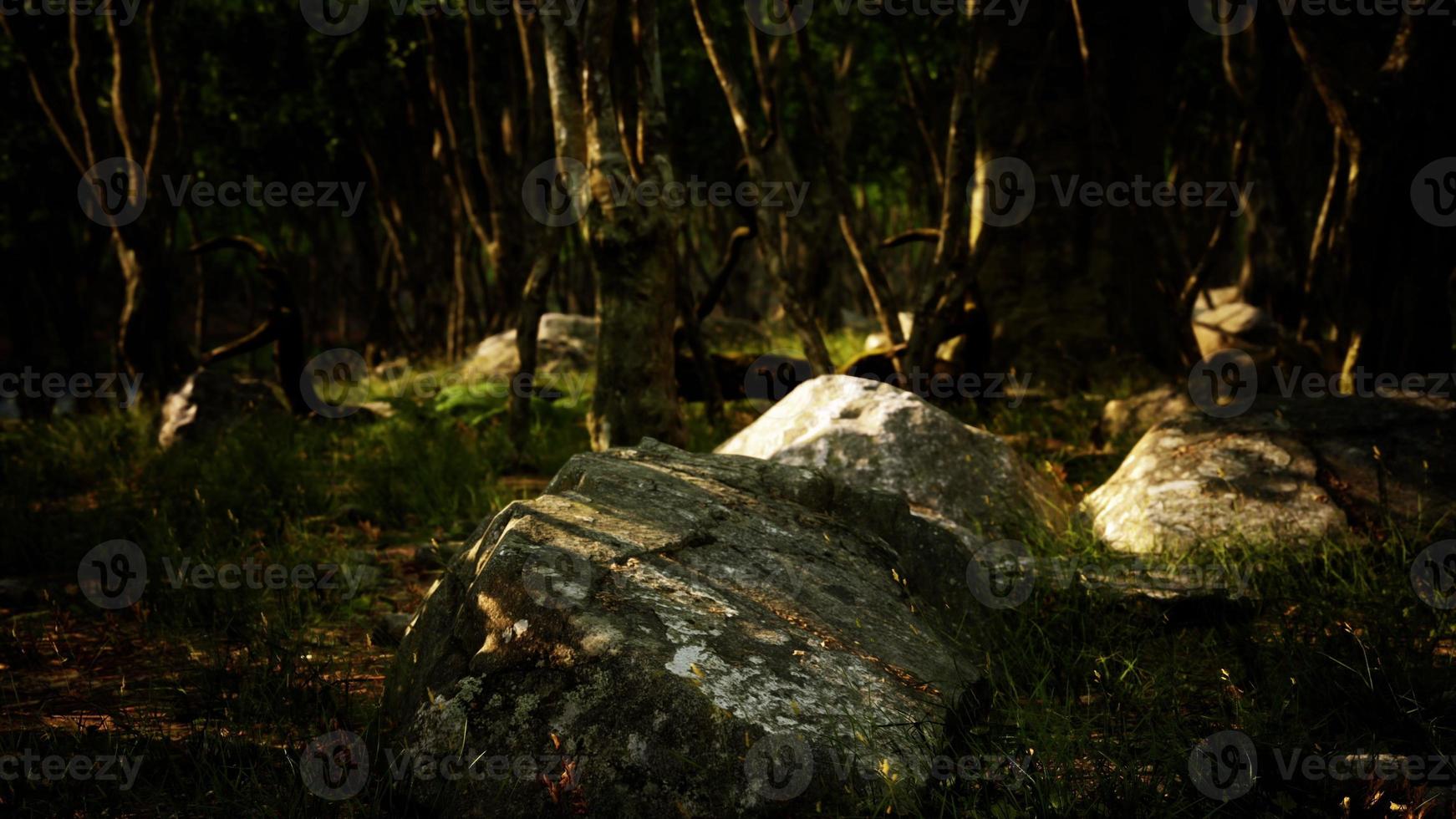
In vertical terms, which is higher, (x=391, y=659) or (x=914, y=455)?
(x=914, y=455)

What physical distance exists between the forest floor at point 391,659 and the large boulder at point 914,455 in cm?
44

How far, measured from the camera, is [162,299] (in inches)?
368

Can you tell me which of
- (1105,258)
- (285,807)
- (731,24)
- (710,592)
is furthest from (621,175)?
(731,24)

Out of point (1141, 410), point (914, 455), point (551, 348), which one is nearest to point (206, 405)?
point (551, 348)

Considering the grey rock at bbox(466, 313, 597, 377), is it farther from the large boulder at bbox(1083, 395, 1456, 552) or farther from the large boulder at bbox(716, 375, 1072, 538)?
the large boulder at bbox(1083, 395, 1456, 552)

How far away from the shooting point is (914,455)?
5.07 metres

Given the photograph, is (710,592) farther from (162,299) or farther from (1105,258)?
(162,299)

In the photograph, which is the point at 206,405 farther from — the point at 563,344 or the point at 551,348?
the point at 563,344

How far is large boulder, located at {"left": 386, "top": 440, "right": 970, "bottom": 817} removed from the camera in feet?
8.20

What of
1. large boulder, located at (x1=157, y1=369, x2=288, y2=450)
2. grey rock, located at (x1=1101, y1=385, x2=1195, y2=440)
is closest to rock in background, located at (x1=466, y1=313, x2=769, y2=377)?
large boulder, located at (x1=157, y1=369, x2=288, y2=450)

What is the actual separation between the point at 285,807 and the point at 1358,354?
5899 millimetres

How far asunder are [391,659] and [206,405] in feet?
18.0

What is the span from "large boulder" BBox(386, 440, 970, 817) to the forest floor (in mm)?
184

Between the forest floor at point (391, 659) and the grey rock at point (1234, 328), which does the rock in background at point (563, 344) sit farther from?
the forest floor at point (391, 659)
